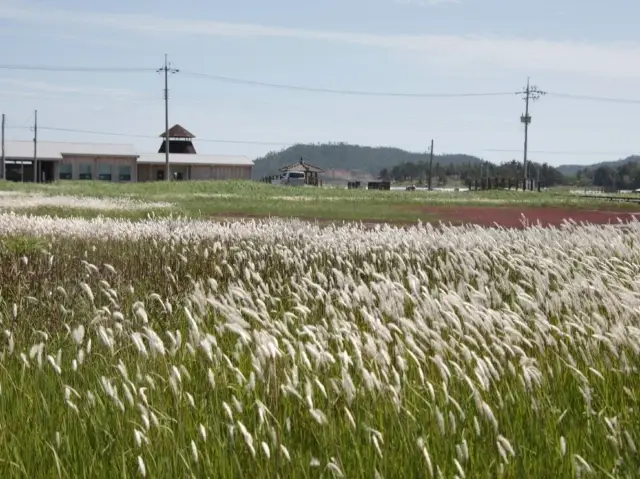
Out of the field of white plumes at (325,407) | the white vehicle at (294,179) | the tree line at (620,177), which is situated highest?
the tree line at (620,177)

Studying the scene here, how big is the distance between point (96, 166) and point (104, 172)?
102 centimetres

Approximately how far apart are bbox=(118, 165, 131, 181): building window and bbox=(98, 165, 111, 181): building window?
1.13 metres

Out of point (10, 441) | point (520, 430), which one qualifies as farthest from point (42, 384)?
point (520, 430)

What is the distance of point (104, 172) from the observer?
89625 mm

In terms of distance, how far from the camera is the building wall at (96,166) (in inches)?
3487

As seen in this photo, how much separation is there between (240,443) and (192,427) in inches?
18.9

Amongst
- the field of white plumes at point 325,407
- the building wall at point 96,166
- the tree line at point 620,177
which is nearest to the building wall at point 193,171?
the building wall at point 96,166

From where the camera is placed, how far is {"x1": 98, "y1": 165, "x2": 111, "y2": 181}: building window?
89.5 meters

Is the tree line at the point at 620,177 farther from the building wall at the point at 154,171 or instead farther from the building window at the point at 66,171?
the building window at the point at 66,171

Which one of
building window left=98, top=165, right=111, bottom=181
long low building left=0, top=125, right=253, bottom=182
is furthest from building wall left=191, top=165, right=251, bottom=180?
building window left=98, top=165, right=111, bottom=181

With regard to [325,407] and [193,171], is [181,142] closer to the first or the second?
[193,171]

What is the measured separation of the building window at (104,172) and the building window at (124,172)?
3.71 ft

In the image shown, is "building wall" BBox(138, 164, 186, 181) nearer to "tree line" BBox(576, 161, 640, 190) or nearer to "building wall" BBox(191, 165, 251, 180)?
"building wall" BBox(191, 165, 251, 180)

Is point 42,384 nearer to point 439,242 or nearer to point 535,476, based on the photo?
point 535,476
